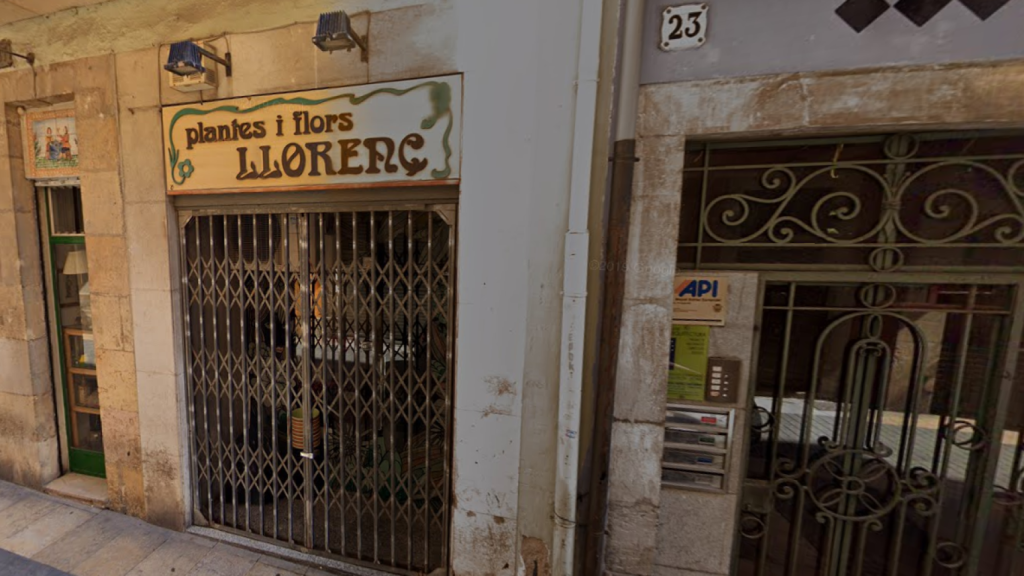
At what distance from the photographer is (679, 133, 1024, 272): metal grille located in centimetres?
221

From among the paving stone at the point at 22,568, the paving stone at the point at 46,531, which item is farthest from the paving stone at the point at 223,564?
the paving stone at the point at 46,531

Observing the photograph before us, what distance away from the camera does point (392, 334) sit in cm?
305

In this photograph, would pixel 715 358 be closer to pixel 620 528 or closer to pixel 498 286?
pixel 620 528

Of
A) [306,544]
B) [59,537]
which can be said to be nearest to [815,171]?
[306,544]

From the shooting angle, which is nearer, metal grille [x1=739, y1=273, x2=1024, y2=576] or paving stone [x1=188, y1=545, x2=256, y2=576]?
metal grille [x1=739, y1=273, x2=1024, y2=576]

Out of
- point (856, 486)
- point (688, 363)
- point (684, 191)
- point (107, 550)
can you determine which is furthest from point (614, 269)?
point (107, 550)

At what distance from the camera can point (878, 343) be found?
2.45 metres

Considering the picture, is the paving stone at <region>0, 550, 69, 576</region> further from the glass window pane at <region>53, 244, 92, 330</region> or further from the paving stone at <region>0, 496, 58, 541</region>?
the glass window pane at <region>53, 244, 92, 330</region>

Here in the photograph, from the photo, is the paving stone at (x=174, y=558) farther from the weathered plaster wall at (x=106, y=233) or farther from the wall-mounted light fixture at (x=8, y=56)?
the wall-mounted light fixture at (x=8, y=56)

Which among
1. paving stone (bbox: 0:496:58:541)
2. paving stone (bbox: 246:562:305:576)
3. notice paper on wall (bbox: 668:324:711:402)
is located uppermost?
notice paper on wall (bbox: 668:324:711:402)

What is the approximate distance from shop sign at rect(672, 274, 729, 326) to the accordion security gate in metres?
1.66

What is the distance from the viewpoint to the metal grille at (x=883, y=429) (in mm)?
2348

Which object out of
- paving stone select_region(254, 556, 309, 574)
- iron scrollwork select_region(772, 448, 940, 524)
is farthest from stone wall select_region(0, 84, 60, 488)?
iron scrollwork select_region(772, 448, 940, 524)

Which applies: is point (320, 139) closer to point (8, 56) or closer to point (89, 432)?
point (8, 56)
